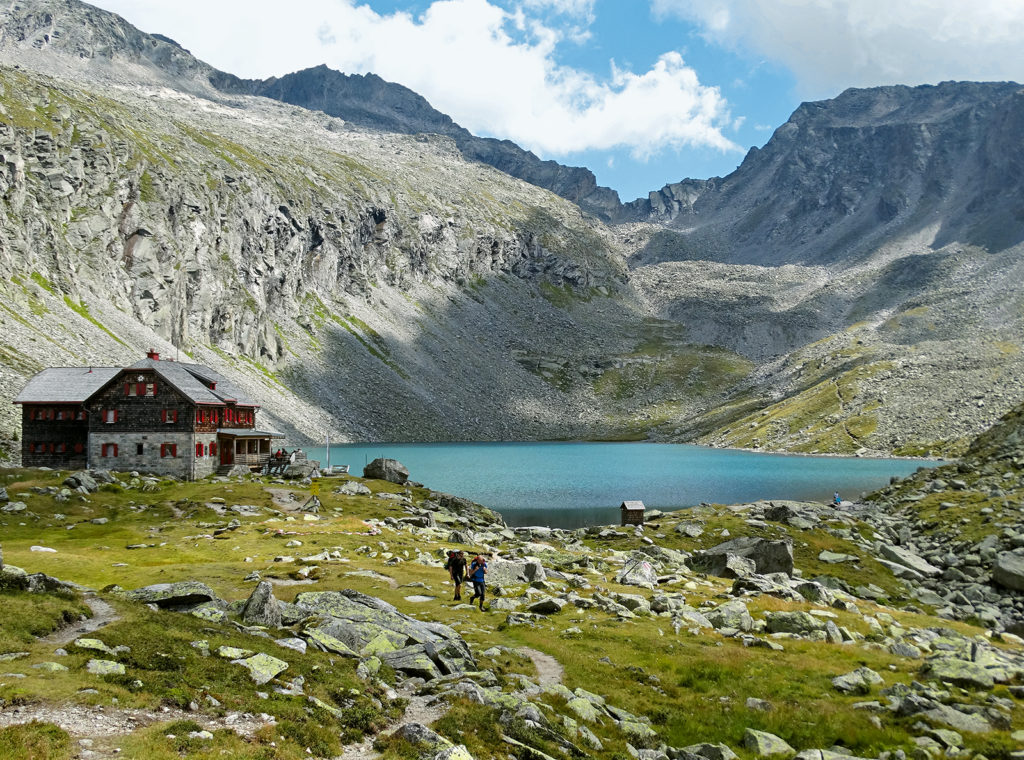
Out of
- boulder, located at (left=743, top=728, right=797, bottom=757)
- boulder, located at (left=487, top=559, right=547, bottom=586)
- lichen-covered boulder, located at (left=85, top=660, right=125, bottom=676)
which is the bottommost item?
boulder, located at (left=487, top=559, right=547, bottom=586)

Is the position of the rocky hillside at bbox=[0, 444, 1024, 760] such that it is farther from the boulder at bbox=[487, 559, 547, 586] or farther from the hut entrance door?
the hut entrance door

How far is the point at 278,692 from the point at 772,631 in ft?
57.0

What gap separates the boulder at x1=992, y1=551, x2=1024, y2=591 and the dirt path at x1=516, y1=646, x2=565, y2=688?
29930 millimetres

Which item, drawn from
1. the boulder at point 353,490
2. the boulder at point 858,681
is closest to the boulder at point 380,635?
the boulder at point 858,681

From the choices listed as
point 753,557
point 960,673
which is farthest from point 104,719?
point 753,557

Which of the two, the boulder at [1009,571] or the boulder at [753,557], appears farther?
the boulder at [753,557]

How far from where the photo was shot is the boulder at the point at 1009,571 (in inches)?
1398

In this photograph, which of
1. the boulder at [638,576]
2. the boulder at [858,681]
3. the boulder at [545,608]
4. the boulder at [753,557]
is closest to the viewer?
the boulder at [858,681]

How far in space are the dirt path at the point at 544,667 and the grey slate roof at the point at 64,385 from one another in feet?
188

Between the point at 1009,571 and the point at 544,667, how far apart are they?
30879mm

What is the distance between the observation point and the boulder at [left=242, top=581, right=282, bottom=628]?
59.9ft

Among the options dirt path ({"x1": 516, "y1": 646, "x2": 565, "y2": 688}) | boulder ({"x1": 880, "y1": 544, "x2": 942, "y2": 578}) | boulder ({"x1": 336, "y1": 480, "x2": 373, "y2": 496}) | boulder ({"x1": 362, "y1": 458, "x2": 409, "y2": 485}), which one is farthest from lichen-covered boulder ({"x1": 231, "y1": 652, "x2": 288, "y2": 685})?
boulder ({"x1": 362, "y1": 458, "x2": 409, "y2": 485})

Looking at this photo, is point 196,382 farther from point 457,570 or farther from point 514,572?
point 457,570

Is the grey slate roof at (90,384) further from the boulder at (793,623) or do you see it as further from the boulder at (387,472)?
the boulder at (793,623)
